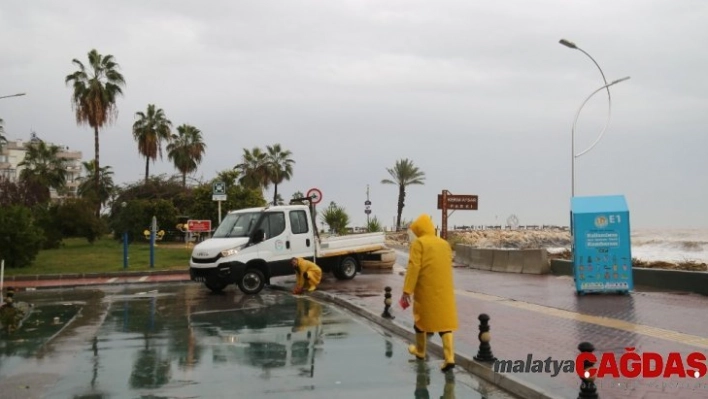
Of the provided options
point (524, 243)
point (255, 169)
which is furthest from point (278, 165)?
point (524, 243)

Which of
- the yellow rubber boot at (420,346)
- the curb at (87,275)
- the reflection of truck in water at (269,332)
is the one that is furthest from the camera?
the curb at (87,275)

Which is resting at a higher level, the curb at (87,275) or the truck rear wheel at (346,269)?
the truck rear wheel at (346,269)

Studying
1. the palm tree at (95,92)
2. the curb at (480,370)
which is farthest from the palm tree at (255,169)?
the curb at (480,370)

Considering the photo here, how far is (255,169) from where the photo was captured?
71000mm

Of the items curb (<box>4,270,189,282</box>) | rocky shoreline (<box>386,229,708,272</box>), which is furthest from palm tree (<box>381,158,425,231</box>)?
curb (<box>4,270,189,282</box>)

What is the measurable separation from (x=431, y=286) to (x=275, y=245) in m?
10.7

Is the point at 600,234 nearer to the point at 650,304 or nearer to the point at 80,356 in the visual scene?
the point at 650,304

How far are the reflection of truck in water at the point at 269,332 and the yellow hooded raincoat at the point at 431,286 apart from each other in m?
1.46

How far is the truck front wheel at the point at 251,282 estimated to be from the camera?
17203mm

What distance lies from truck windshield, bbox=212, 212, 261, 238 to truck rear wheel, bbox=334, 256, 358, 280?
3632mm

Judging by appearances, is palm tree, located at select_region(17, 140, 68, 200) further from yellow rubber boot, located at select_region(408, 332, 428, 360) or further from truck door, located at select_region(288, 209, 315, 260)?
yellow rubber boot, located at select_region(408, 332, 428, 360)

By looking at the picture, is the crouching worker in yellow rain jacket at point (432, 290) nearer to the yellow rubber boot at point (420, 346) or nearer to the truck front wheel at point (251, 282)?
the yellow rubber boot at point (420, 346)

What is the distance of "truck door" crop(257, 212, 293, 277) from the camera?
58.1 feet

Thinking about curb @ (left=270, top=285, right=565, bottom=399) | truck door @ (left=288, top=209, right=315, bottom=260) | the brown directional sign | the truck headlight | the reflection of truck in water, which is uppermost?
the brown directional sign
